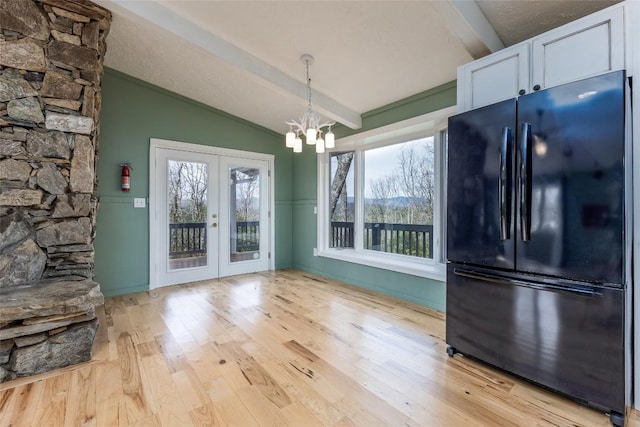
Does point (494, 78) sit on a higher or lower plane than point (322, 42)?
lower

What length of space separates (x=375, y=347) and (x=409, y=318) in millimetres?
782

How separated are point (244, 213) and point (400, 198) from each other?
2638mm

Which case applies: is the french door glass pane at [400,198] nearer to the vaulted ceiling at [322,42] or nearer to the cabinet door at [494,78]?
the vaulted ceiling at [322,42]

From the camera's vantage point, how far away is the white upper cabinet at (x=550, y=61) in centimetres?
167

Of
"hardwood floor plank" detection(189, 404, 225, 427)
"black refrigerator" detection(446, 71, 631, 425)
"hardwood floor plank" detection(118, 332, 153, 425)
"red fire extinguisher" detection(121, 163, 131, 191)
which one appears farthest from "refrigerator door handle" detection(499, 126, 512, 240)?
"red fire extinguisher" detection(121, 163, 131, 191)

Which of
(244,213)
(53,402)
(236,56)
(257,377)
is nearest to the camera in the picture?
(53,402)

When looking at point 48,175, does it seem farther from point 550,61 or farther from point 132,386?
point 550,61

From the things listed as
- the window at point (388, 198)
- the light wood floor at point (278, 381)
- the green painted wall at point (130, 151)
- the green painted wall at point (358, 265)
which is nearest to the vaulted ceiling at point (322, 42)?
the green painted wall at point (358, 265)

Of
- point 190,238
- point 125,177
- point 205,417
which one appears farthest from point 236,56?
point 205,417

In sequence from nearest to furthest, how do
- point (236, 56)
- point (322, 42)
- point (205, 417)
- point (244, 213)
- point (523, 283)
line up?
point (205, 417) → point (523, 283) → point (322, 42) → point (236, 56) → point (244, 213)

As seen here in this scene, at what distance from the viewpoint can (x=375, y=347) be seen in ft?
7.95

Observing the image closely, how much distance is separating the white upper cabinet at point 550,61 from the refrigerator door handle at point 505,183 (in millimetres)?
387

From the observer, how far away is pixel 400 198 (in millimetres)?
3949

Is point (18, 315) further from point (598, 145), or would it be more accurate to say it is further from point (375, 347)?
point (598, 145)
